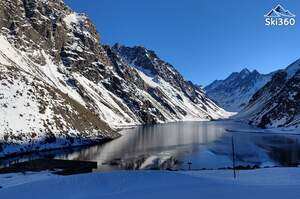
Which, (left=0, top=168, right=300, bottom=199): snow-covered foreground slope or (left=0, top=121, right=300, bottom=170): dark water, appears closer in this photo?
(left=0, top=168, right=300, bottom=199): snow-covered foreground slope

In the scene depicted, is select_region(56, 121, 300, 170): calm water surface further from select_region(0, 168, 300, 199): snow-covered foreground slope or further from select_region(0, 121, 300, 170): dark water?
select_region(0, 168, 300, 199): snow-covered foreground slope

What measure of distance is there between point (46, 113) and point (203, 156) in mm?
49882

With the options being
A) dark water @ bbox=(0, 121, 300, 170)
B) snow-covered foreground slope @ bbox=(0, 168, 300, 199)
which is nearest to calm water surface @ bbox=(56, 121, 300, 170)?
dark water @ bbox=(0, 121, 300, 170)

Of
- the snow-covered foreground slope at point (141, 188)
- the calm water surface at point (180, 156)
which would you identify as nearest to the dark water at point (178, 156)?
the calm water surface at point (180, 156)

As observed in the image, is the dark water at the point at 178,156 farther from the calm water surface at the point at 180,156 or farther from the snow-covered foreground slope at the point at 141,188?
the snow-covered foreground slope at the point at 141,188

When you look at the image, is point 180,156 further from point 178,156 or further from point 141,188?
point 141,188

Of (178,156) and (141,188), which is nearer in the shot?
(141,188)

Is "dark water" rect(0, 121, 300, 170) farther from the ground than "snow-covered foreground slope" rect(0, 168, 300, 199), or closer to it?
farther from the ground

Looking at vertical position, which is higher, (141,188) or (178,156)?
(178,156)

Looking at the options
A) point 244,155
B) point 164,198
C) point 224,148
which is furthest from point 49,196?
point 224,148

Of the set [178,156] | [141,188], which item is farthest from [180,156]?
[141,188]

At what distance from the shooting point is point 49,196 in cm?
3036

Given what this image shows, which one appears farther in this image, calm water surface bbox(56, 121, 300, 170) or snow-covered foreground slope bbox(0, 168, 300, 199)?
calm water surface bbox(56, 121, 300, 170)

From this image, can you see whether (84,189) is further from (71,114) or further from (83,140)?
(71,114)
